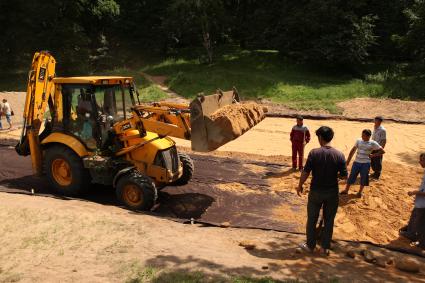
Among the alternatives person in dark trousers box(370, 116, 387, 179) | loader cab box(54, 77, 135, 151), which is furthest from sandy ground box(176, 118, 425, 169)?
loader cab box(54, 77, 135, 151)

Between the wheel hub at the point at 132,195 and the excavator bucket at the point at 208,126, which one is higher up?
the excavator bucket at the point at 208,126

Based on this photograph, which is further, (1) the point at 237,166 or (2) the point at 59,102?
(1) the point at 237,166

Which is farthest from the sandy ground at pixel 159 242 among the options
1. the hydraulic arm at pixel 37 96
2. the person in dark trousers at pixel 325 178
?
the hydraulic arm at pixel 37 96

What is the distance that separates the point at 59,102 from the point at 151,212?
10.7ft

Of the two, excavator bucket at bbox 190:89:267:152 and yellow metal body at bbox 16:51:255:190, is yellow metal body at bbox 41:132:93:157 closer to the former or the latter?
yellow metal body at bbox 16:51:255:190

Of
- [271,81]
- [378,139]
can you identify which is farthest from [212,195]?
[271,81]

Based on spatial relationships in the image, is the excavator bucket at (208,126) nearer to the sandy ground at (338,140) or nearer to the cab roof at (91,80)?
the cab roof at (91,80)

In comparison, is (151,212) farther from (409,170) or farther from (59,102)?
(409,170)

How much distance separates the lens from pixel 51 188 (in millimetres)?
9828

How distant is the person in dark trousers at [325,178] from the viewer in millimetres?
6215

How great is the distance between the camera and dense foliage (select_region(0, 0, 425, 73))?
30516 millimetres

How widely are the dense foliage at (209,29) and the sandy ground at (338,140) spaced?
42.3ft

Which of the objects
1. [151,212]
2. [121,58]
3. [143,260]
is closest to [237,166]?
[151,212]

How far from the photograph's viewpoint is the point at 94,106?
28.9ft
